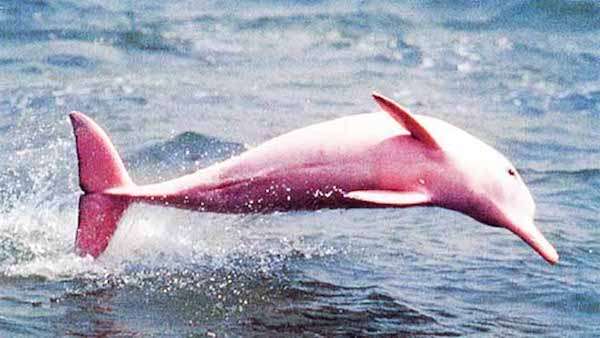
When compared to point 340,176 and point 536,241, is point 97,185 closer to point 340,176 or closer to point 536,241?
point 340,176

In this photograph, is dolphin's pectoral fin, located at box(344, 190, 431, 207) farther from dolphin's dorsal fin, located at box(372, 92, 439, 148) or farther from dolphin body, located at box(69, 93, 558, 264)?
dolphin's dorsal fin, located at box(372, 92, 439, 148)

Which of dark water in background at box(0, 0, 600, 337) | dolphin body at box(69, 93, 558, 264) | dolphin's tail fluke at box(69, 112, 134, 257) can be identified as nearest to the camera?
dolphin body at box(69, 93, 558, 264)

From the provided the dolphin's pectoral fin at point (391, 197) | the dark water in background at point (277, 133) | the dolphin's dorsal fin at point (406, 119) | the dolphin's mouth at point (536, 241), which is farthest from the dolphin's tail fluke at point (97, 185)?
the dolphin's mouth at point (536, 241)

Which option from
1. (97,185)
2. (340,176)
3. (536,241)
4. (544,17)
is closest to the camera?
(536,241)

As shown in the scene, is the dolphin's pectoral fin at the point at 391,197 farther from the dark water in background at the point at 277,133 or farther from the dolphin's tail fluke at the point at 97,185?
the dolphin's tail fluke at the point at 97,185

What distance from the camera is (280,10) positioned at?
1805cm

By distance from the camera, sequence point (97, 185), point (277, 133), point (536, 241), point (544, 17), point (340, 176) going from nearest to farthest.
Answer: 1. point (536, 241)
2. point (340, 176)
3. point (97, 185)
4. point (277, 133)
5. point (544, 17)

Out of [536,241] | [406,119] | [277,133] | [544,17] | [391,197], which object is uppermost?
[406,119]

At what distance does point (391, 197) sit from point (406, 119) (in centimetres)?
39

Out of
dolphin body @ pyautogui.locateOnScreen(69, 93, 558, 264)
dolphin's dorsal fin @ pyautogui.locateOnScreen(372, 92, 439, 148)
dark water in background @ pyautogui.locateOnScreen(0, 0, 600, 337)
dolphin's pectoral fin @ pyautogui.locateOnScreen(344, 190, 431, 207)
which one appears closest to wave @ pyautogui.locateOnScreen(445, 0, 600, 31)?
dark water in background @ pyautogui.locateOnScreen(0, 0, 600, 337)

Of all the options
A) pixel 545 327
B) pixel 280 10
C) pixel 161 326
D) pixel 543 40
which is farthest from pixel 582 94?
pixel 161 326

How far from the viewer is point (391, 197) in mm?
6758

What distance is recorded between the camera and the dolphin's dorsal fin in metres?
6.60

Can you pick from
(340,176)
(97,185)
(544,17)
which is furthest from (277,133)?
(544,17)
